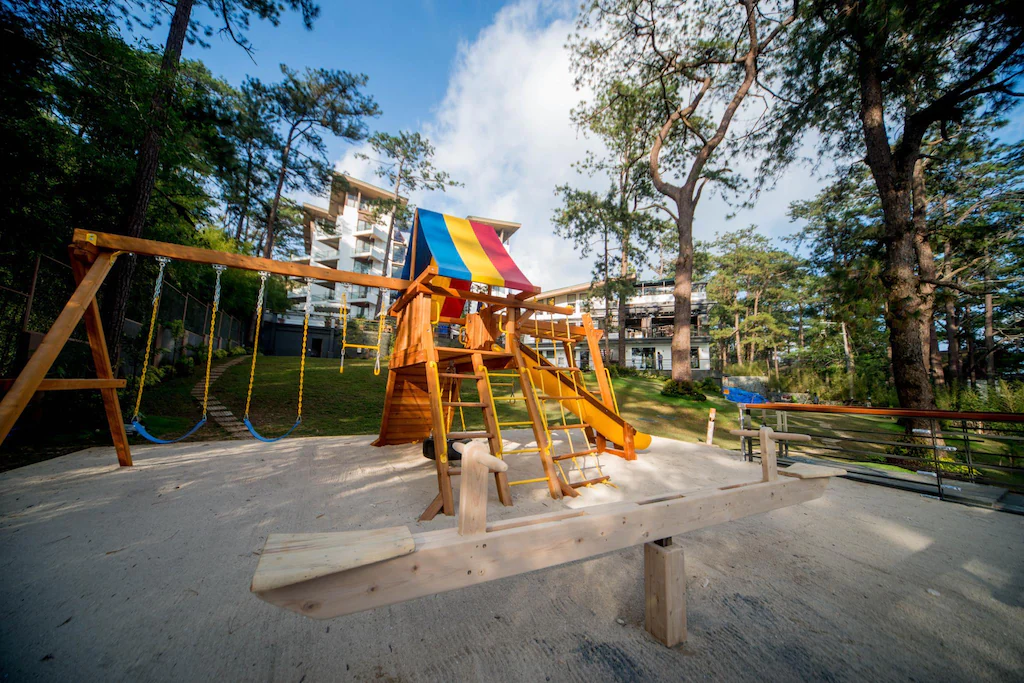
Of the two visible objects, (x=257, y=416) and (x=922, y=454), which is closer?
(x=922, y=454)

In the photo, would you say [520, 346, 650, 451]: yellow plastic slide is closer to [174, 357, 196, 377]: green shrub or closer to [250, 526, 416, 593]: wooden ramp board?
[250, 526, 416, 593]: wooden ramp board

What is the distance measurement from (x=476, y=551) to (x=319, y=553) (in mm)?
529

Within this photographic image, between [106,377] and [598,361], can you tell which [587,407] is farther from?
[106,377]

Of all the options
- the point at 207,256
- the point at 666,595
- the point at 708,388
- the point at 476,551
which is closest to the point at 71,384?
the point at 207,256

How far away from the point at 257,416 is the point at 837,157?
16.0 metres

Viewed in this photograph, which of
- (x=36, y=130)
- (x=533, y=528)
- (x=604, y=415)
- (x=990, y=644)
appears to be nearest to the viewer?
(x=533, y=528)

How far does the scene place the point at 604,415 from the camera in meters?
4.46

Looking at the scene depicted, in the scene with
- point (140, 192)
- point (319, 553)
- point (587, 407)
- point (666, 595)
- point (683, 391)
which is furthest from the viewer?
point (683, 391)

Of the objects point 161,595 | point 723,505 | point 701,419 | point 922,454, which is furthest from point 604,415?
point 701,419

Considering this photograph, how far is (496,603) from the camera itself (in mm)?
2008

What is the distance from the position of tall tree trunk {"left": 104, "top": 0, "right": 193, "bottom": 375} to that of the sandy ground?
3.13m

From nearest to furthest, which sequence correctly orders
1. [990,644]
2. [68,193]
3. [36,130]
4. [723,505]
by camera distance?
[990,644] < [723,505] < [36,130] < [68,193]

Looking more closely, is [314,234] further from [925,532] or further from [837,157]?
[925,532]

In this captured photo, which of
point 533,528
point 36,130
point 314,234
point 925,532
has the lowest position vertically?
point 925,532
